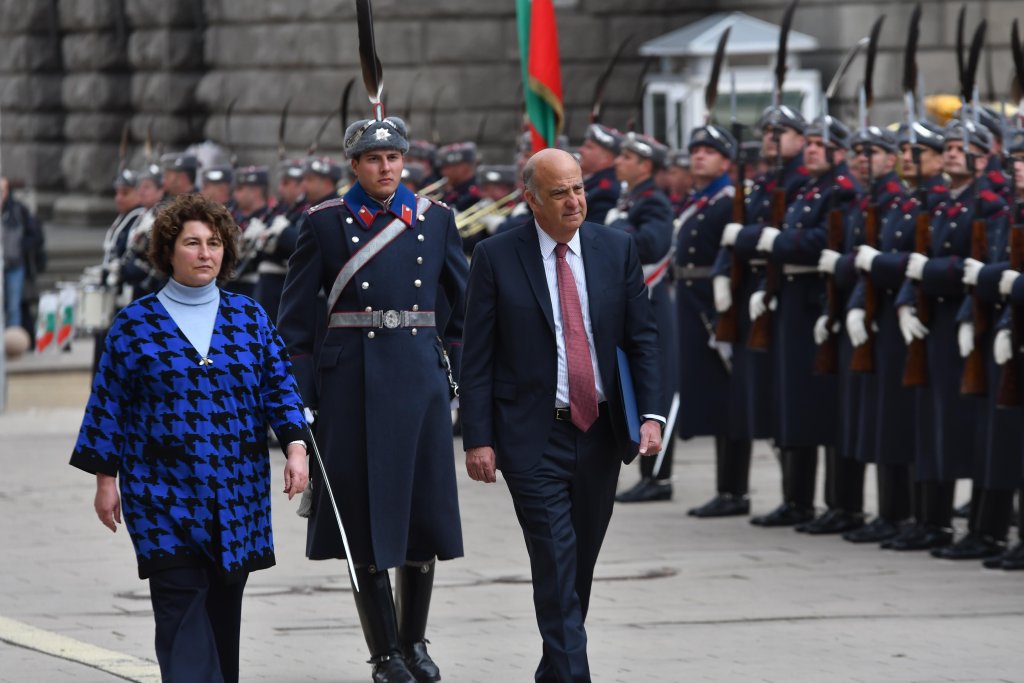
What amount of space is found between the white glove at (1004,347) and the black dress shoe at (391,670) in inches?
128

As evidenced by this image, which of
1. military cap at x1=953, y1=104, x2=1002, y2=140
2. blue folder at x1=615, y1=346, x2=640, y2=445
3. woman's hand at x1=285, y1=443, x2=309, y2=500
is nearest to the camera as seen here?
woman's hand at x1=285, y1=443, x2=309, y2=500

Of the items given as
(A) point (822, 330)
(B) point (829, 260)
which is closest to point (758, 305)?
(A) point (822, 330)

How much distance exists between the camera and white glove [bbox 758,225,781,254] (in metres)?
11.0

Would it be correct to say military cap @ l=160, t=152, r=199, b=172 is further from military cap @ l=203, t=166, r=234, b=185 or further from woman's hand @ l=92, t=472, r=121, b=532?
woman's hand @ l=92, t=472, r=121, b=532

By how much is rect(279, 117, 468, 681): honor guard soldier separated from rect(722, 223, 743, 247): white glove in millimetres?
3897

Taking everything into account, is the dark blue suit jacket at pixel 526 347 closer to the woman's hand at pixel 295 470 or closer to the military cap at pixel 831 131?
the woman's hand at pixel 295 470

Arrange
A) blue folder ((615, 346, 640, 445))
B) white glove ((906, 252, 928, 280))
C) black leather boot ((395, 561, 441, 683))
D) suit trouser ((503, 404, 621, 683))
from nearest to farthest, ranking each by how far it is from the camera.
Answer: suit trouser ((503, 404, 621, 683)) → blue folder ((615, 346, 640, 445)) → black leather boot ((395, 561, 441, 683)) → white glove ((906, 252, 928, 280))

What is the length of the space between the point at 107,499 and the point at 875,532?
509 centimetres

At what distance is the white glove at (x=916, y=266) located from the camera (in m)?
9.94

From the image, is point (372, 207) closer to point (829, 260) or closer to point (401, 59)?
point (829, 260)

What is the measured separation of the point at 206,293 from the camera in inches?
250

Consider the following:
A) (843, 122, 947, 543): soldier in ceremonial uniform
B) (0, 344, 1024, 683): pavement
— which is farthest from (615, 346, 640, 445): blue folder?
(843, 122, 947, 543): soldier in ceremonial uniform

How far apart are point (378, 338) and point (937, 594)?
9.21 feet

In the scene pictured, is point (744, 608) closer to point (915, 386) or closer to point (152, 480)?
point (915, 386)
